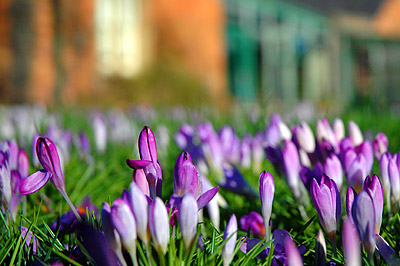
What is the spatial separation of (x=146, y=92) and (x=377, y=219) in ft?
38.3

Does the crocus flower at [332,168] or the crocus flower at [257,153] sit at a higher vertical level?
the crocus flower at [332,168]

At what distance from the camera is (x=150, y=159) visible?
94cm

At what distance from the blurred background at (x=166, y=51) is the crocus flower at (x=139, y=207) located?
287 inches

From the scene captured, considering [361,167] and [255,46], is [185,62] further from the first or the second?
[361,167]

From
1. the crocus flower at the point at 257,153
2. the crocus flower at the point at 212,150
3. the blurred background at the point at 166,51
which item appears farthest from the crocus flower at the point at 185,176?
the blurred background at the point at 166,51

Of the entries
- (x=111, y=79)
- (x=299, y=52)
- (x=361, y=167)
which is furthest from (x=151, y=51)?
(x=361, y=167)

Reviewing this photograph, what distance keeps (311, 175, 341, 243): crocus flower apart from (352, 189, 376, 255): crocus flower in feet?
0.21

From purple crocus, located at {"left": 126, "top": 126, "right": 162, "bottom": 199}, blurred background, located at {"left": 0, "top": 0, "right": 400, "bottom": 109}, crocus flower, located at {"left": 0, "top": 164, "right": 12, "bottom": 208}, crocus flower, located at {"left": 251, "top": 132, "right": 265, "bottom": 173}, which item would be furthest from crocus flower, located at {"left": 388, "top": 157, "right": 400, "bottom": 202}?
blurred background, located at {"left": 0, "top": 0, "right": 400, "bottom": 109}

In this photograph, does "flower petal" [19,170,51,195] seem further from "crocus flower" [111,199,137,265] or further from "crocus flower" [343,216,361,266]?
"crocus flower" [343,216,361,266]

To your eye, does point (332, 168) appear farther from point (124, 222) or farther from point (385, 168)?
point (124, 222)

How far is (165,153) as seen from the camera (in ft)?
8.09

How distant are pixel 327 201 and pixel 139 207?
1.08 feet

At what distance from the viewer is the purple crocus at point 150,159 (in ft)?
3.01

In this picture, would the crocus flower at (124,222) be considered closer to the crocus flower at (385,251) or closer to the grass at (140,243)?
the grass at (140,243)
